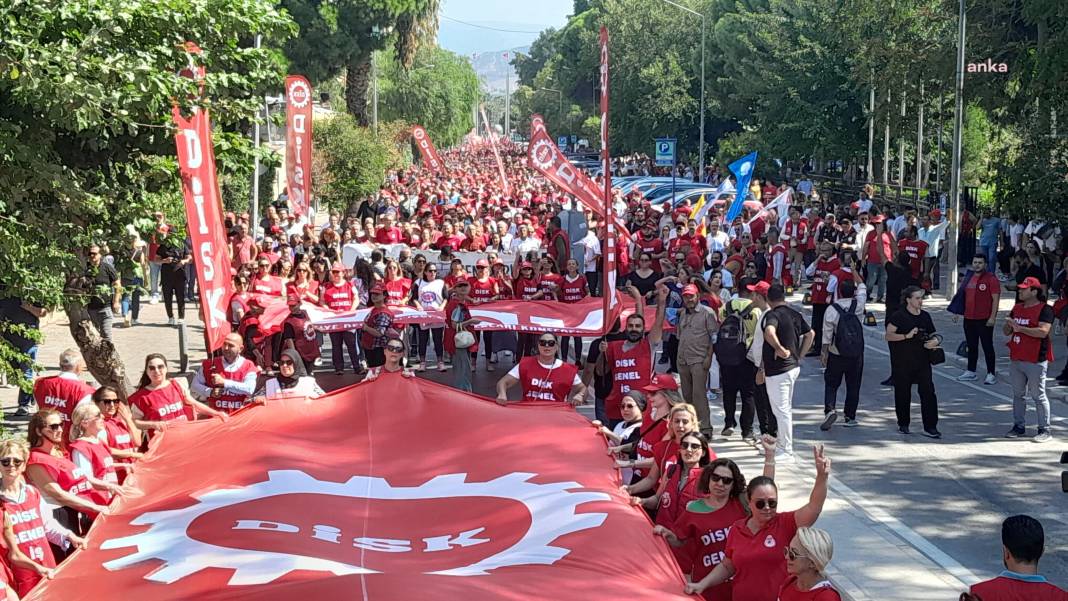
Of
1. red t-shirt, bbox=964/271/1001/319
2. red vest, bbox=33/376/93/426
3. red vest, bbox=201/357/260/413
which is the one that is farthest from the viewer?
red t-shirt, bbox=964/271/1001/319

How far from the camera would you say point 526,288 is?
57.8 feet

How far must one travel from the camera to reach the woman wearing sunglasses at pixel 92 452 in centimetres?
859

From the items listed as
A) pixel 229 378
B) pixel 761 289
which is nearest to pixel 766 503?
pixel 229 378

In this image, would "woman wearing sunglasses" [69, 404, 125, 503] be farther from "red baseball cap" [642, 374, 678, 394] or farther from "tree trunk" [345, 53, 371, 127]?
"tree trunk" [345, 53, 371, 127]

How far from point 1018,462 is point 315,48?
32282mm

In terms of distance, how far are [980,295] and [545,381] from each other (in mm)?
7293

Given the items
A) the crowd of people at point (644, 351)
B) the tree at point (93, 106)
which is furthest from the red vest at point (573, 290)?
the tree at point (93, 106)

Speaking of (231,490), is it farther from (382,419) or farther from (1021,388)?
(1021,388)

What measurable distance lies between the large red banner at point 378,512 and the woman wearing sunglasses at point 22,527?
21cm

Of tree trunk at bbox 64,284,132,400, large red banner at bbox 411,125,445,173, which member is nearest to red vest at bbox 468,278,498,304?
tree trunk at bbox 64,284,132,400

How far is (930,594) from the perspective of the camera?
9070 mm

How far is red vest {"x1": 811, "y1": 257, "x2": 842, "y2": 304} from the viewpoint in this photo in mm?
17875

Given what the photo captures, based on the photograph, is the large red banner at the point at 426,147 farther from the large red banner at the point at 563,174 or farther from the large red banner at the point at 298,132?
the large red banner at the point at 563,174

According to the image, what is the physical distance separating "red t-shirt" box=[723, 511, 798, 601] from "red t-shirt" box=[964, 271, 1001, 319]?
33.7ft
